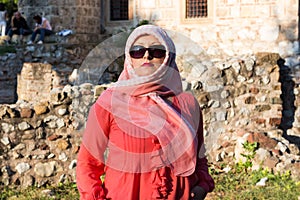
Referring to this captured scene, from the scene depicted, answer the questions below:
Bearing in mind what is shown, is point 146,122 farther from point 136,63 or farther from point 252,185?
point 252,185

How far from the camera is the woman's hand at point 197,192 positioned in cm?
328

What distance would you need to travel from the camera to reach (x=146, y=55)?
10.6 ft

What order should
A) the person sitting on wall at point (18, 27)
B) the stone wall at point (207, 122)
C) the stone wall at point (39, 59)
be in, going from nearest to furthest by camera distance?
the stone wall at point (207, 122) < the stone wall at point (39, 59) < the person sitting on wall at point (18, 27)

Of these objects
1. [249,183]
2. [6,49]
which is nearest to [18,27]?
[6,49]

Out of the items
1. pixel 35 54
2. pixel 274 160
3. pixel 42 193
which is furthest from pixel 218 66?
pixel 35 54

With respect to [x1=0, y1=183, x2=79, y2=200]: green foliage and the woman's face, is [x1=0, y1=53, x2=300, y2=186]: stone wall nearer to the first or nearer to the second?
[x1=0, y1=183, x2=79, y2=200]: green foliage

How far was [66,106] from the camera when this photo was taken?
23.1 feet

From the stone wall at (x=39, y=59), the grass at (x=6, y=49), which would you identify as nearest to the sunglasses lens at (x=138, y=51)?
the stone wall at (x=39, y=59)

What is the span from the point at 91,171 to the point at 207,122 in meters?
4.82

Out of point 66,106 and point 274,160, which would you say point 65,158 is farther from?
point 274,160

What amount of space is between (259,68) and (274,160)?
177 cm

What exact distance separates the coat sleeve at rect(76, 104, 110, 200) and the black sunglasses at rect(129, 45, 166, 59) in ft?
1.11

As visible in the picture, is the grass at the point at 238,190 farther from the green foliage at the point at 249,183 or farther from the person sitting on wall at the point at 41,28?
the person sitting on wall at the point at 41,28

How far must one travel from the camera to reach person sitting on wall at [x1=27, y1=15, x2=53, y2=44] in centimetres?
1422
